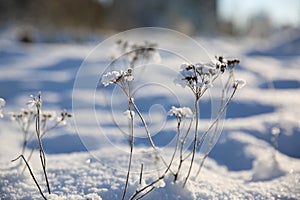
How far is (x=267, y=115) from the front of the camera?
3.52 metres

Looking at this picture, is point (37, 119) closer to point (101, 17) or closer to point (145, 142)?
point (145, 142)

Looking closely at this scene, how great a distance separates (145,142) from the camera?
2.86 meters

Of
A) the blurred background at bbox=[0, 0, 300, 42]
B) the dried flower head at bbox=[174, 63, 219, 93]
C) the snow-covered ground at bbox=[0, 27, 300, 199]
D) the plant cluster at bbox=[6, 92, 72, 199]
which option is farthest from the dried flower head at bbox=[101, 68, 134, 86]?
the blurred background at bbox=[0, 0, 300, 42]

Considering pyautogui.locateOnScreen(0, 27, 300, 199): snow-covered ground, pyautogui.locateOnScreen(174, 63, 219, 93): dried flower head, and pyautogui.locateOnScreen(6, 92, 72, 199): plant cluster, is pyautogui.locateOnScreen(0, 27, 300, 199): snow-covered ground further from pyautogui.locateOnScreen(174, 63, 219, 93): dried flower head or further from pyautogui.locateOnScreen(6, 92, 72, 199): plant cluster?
pyautogui.locateOnScreen(174, 63, 219, 93): dried flower head

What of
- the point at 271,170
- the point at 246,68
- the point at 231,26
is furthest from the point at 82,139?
the point at 231,26

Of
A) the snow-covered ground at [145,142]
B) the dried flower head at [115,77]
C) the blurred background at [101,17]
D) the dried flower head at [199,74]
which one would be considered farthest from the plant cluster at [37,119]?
the blurred background at [101,17]

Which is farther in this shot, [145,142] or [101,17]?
[101,17]

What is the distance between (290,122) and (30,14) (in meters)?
19.7

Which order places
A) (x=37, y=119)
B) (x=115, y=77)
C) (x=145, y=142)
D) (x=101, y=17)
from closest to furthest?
(x=115, y=77), (x=37, y=119), (x=145, y=142), (x=101, y=17)

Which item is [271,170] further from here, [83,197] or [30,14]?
[30,14]

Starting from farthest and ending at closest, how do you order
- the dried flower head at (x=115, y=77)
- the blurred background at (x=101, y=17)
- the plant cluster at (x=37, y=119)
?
the blurred background at (x=101, y=17) → the plant cluster at (x=37, y=119) → the dried flower head at (x=115, y=77)

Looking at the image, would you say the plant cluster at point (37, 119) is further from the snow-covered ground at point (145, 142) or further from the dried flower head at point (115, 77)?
the dried flower head at point (115, 77)

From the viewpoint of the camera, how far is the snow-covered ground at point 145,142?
1.96 m

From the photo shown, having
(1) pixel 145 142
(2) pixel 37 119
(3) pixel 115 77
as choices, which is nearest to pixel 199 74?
(3) pixel 115 77
